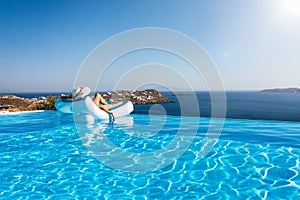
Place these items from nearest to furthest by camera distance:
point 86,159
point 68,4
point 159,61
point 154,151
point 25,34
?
point 86,159
point 154,151
point 159,61
point 68,4
point 25,34

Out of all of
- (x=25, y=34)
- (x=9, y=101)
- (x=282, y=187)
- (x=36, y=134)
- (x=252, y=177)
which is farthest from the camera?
(x=25, y=34)

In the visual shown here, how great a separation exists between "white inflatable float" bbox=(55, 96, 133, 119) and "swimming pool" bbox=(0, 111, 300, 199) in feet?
8.12

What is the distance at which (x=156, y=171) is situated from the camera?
377 centimetres

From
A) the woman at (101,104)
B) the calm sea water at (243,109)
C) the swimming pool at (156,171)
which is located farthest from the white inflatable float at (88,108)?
the calm sea water at (243,109)

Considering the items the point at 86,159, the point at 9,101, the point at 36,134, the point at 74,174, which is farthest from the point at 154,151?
the point at 9,101

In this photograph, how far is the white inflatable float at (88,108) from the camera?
828cm

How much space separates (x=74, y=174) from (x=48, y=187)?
52cm

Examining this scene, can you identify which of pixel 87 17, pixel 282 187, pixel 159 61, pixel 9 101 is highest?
pixel 87 17

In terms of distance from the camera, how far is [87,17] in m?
13.1

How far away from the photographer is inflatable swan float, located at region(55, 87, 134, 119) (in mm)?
8305

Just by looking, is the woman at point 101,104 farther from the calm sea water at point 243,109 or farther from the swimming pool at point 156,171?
the calm sea water at point 243,109

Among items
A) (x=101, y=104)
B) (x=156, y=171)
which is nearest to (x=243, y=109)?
(x=101, y=104)

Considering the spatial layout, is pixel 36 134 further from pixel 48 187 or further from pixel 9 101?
pixel 9 101

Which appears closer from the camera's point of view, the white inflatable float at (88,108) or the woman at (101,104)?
the white inflatable float at (88,108)
